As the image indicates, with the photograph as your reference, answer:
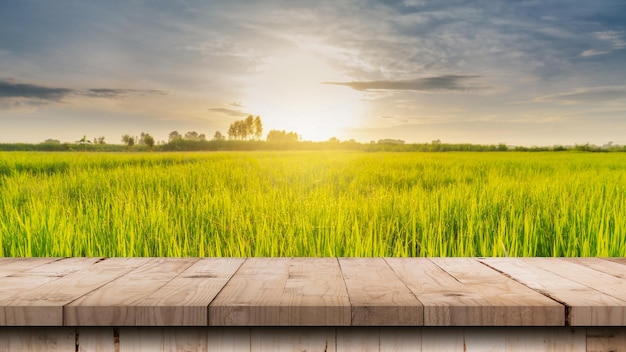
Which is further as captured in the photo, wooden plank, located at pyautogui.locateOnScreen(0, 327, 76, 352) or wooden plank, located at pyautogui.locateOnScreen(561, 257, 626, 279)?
wooden plank, located at pyautogui.locateOnScreen(561, 257, 626, 279)

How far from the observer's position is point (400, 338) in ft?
5.72

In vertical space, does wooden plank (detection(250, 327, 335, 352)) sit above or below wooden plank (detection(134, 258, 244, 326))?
below

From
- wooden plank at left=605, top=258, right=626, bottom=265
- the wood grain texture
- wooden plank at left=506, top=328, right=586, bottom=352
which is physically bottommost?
wooden plank at left=506, top=328, right=586, bottom=352

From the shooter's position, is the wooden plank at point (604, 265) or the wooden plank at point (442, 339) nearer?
the wooden plank at point (442, 339)

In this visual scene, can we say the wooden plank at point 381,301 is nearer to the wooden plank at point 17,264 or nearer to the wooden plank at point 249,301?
the wooden plank at point 249,301

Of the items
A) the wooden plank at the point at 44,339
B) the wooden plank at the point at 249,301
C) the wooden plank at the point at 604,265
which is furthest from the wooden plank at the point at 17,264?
the wooden plank at the point at 604,265

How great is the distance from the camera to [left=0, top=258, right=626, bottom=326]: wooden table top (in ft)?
5.52

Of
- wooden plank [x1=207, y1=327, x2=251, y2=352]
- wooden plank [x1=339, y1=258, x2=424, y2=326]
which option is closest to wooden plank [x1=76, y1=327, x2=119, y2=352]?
wooden plank [x1=207, y1=327, x2=251, y2=352]

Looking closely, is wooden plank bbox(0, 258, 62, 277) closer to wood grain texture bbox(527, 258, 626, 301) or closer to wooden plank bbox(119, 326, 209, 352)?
wooden plank bbox(119, 326, 209, 352)

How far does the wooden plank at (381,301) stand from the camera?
1.68m

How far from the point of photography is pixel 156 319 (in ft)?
5.53

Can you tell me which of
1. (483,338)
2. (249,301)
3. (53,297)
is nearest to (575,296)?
(483,338)

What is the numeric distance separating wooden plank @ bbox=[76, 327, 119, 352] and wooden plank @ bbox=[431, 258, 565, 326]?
53.3 inches

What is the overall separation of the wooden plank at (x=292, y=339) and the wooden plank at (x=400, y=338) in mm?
187
